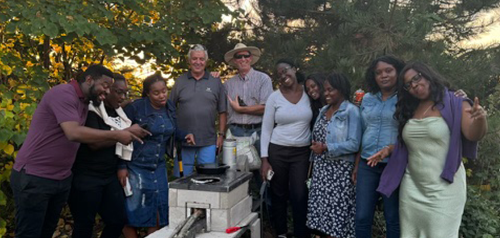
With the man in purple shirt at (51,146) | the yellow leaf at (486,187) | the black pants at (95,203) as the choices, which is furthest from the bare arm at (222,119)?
the yellow leaf at (486,187)

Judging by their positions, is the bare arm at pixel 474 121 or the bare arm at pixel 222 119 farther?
the bare arm at pixel 222 119

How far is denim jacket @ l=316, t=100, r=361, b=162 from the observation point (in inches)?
138

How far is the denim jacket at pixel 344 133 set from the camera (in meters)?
3.52

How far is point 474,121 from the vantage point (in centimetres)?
275

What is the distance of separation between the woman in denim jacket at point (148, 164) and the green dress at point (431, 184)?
198 cm

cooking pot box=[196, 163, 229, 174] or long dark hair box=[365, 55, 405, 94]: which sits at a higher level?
long dark hair box=[365, 55, 405, 94]

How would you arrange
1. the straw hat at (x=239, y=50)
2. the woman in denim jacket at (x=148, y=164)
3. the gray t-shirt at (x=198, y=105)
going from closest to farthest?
the woman in denim jacket at (x=148, y=164)
the gray t-shirt at (x=198, y=105)
the straw hat at (x=239, y=50)

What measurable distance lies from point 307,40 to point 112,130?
3.04 m

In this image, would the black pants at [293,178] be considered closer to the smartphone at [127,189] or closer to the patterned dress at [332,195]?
the patterned dress at [332,195]

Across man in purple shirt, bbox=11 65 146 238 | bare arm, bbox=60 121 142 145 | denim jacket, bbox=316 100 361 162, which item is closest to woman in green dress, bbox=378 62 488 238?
denim jacket, bbox=316 100 361 162

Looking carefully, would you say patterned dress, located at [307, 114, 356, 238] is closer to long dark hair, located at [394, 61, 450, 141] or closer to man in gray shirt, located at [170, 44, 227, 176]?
long dark hair, located at [394, 61, 450, 141]

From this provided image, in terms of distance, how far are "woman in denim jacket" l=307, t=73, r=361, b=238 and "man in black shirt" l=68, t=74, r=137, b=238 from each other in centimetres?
167

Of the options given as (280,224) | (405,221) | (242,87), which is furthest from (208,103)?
(405,221)

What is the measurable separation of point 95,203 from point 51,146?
67cm
